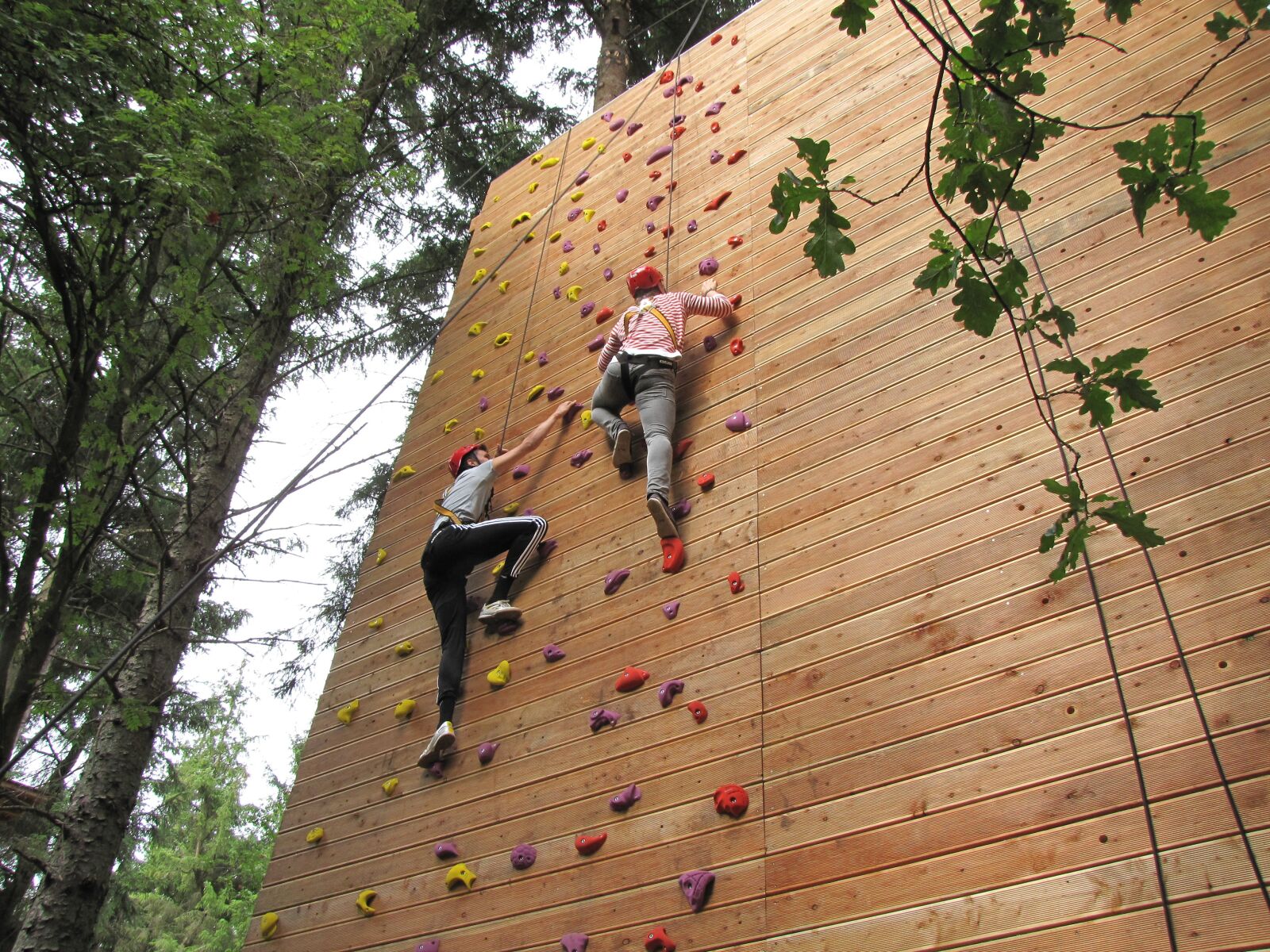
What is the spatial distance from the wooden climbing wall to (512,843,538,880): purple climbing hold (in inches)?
1.9

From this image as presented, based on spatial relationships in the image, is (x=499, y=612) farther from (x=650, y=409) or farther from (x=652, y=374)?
(x=652, y=374)

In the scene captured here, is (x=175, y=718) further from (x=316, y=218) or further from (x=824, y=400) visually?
(x=824, y=400)

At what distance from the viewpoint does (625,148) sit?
20.1ft

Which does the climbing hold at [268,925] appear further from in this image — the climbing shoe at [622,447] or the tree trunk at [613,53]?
the tree trunk at [613,53]

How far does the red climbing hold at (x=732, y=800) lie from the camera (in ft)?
9.42

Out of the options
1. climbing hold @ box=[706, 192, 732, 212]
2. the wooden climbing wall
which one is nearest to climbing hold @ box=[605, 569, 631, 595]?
the wooden climbing wall

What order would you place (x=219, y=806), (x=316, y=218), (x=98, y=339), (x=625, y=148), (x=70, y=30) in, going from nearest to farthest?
1. (x=98, y=339)
2. (x=70, y=30)
3. (x=316, y=218)
4. (x=625, y=148)
5. (x=219, y=806)

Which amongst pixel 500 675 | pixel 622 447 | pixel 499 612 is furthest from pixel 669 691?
pixel 622 447

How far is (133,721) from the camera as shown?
15.3 feet

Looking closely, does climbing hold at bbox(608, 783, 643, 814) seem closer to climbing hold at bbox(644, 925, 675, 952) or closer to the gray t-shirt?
climbing hold at bbox(644, 925, 675, 952)

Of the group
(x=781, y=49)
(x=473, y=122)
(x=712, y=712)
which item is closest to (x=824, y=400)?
(x=712, y=712)

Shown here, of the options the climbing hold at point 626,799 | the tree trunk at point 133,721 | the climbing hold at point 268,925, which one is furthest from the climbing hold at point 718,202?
the climbing hold at point 268,925

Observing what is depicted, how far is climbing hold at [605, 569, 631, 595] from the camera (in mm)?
3857

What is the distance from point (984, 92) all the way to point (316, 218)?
3.61 m
